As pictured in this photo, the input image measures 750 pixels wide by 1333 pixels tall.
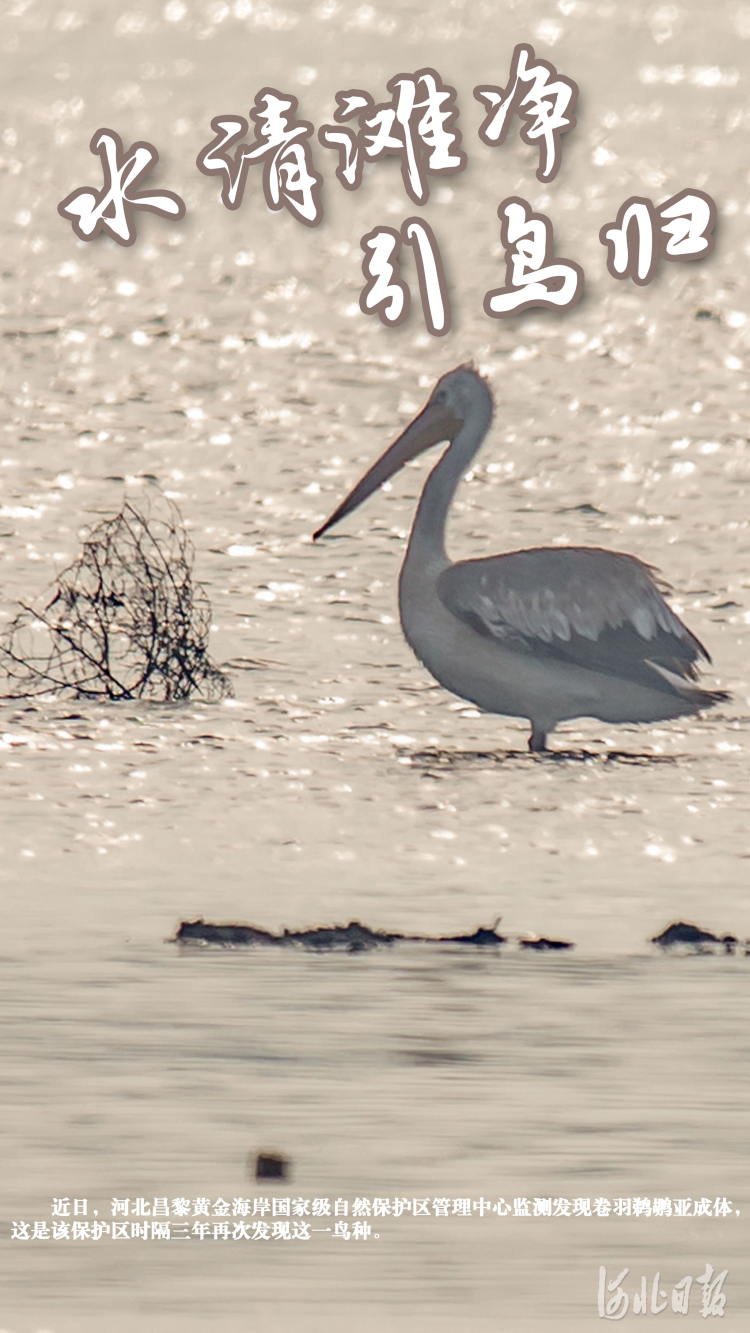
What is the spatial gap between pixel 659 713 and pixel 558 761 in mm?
721

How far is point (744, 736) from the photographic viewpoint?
41.9 ft

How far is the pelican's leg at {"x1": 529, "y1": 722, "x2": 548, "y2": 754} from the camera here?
13180 mm

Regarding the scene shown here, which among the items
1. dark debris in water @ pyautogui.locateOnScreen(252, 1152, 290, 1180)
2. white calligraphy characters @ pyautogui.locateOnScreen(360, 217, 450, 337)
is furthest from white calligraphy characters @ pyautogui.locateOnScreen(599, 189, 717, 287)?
dark debris in water @ pyautogui.locateOnScreen(252, 1152, 290, 1180)

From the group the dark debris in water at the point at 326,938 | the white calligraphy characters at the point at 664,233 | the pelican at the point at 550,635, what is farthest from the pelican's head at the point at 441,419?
the dark debris in water at the point at 326,938

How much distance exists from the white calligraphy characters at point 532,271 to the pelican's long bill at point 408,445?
1.14 metres

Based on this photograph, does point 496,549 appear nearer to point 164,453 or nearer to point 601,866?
point 164,453

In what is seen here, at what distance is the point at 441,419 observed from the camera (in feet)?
50.5

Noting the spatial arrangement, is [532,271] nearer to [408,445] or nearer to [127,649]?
[408,445]

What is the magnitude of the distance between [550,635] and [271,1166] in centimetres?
742

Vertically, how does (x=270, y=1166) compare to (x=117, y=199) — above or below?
below

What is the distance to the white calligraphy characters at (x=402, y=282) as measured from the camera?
15.8 m

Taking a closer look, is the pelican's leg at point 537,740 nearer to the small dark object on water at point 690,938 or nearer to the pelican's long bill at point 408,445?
the pelican's long bill at point 408,445

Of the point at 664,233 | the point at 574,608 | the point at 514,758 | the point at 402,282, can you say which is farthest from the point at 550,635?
the point at 664,233

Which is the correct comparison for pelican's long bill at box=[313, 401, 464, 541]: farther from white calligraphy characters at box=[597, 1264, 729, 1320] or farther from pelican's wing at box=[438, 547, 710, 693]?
white calligraphy characters at box=[597, 1264, 729, 1320]
